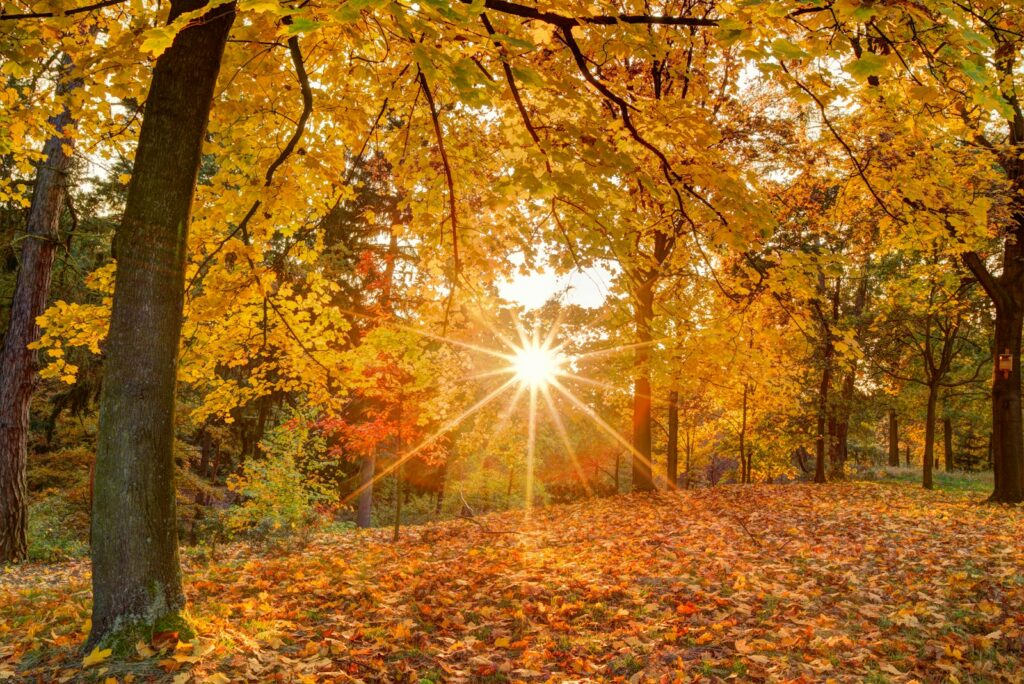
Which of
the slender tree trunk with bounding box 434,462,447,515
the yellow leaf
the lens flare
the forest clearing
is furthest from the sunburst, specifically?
the yellow leaf

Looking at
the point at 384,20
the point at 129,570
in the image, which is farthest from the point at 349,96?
the point at 129,570

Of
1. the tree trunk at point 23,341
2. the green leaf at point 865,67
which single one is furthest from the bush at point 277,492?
the green leaf at point 865,67

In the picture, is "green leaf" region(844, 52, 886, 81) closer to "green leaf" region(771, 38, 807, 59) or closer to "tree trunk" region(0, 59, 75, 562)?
"green leaf" region(771, 38, 807, 59)

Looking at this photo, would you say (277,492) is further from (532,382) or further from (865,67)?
(865,67)

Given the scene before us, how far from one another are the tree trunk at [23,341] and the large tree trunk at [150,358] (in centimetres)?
730

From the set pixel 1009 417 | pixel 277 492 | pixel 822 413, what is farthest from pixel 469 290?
pixel 822 413

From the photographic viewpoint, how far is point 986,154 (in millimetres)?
8148

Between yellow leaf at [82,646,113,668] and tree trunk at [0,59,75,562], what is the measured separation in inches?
312

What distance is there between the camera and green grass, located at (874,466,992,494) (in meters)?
16.8

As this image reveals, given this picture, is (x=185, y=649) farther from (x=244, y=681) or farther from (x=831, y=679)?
(x=831, y=679)

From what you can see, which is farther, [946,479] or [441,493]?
[441,493]

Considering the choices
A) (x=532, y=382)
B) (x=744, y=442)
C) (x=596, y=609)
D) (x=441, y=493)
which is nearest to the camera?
(x=596, y=609)

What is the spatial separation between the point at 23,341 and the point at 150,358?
7710 millimetres

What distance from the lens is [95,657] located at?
3.49m
